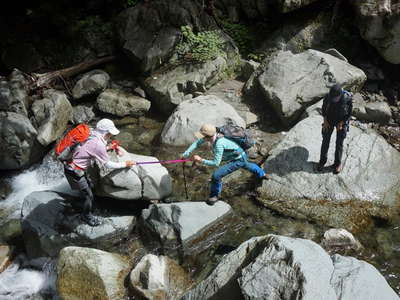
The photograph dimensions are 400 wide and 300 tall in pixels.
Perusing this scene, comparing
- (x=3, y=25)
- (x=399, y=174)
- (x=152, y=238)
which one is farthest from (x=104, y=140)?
(x=3, y=25)

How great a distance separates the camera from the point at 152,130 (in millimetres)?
11570

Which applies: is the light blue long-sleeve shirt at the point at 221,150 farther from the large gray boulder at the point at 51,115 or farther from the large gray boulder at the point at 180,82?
the large gray boulder at the point at 51,115

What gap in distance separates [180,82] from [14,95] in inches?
208

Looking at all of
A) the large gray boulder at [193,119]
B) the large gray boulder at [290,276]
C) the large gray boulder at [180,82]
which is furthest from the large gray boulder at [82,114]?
the large gray boulder at [290,276]

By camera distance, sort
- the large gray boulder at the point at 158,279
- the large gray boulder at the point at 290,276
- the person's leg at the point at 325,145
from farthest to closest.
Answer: the person's leg at the point at 325,145 → the large gray boulder at the point at 158,279 → the large gray boulder at the point at 290,276

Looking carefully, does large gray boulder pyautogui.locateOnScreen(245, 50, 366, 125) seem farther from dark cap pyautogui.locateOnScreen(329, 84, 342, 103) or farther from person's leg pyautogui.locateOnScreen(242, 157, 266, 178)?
dark cap pyautogui.locateOnScreen(329, 84, 342, 103)

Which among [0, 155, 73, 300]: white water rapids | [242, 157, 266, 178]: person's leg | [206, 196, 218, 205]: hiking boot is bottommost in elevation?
[0, 155, 73, 300]: white water rapids

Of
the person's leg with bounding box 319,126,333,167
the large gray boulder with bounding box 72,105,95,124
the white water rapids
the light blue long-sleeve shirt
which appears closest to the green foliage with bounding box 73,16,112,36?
the large gray boulder with bounding box 72,105,95,124

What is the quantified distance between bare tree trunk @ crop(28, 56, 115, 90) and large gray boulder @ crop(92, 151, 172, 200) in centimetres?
673

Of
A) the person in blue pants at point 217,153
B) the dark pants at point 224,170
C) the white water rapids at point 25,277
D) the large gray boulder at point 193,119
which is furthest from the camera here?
the large gray boulder at point 193,119

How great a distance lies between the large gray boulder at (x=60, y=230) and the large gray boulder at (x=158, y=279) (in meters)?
1.22

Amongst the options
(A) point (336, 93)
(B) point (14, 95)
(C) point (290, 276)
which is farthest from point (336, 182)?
(B) point (14, 95)

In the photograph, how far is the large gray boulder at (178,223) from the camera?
7.47 metres

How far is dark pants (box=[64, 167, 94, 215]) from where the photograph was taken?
6996 mm
